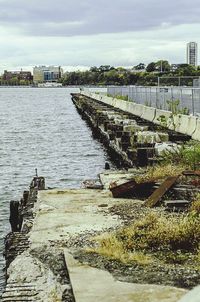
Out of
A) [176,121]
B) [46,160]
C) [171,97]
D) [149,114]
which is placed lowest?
[46,160]

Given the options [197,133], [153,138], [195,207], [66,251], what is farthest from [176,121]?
[66,251]

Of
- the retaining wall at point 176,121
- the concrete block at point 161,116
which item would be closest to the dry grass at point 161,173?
the retaining wall at point 176,121

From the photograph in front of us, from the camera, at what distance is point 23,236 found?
8078 mm

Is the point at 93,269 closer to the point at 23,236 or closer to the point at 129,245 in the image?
the point at 129,245

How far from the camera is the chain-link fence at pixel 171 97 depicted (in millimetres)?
24562

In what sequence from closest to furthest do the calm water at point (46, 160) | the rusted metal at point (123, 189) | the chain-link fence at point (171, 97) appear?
the rusted metal at point (123, 189), the calm water at point (46, 160), the chain-link fence at point (171, 97)

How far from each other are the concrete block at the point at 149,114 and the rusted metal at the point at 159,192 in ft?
64.5

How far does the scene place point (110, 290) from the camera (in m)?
5.82

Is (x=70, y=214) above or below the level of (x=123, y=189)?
below

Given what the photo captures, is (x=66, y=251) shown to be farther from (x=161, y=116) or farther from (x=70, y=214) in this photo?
(x=161, y=116)

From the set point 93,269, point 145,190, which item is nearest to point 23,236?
point 93,269

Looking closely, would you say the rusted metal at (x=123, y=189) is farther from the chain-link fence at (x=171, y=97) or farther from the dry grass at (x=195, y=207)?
the chain-link fence at (x=171, y=97)

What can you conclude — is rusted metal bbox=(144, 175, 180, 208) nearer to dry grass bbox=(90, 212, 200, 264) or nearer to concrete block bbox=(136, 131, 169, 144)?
dry grass bbox=(90, 212, 200, 264)

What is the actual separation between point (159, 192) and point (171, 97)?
19635mm
